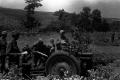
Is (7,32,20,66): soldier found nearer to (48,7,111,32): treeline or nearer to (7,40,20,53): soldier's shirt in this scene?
(7,40,20,53): soldier's shirt

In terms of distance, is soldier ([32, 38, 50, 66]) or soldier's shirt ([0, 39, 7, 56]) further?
soldier ([32, 38, 50, 66])

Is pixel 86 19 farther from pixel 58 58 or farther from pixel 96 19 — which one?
pixel 58 58

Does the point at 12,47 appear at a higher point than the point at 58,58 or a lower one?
higher

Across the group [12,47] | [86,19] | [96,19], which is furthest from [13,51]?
[96,19]

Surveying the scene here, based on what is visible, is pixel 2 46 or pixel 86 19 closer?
pixel 2 46

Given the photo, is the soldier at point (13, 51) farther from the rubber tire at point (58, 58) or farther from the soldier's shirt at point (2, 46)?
the rubber tire at point (58, 58)

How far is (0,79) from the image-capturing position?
5527mm

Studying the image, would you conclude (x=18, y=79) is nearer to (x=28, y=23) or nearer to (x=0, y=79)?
(x=0, y=79)

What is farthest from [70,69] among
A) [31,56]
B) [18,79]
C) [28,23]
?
[28,23]

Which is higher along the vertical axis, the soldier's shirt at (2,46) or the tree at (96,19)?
the soldier's shirt at (2,46)

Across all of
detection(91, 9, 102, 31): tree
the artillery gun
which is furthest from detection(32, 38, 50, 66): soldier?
detection(91, 9, 102, 31): tree

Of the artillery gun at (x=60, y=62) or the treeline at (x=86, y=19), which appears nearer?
the artillery gun at (x=60, y=62)

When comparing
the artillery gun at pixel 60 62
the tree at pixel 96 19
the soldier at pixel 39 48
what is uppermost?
the soldier at pixel 39 48

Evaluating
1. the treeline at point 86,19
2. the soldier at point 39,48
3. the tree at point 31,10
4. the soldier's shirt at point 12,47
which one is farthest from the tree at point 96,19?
the soldier's shirt at point 12,47
